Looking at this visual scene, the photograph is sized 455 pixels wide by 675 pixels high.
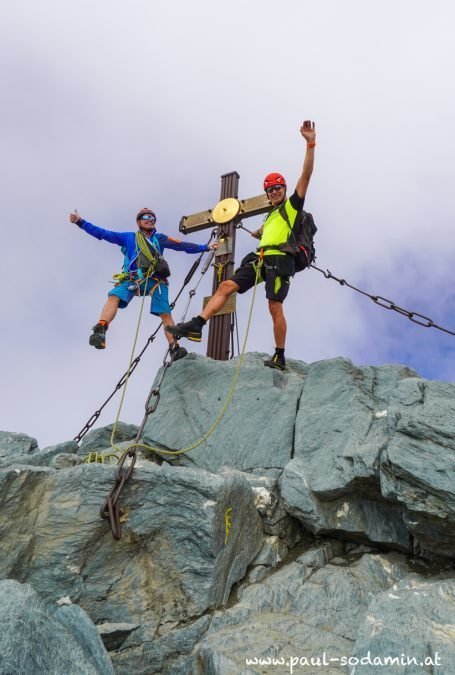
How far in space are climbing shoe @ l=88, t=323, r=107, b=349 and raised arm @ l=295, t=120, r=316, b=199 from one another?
3251 mm

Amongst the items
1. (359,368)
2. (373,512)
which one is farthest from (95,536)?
(359,368)

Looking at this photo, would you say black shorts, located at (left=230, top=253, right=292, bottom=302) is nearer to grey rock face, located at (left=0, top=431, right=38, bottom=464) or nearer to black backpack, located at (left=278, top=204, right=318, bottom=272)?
black backpack, located at (left=278, top=204, right=318, bottom=272)

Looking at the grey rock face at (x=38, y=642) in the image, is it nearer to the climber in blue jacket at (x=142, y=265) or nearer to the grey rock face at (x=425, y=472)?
the grey rock face at (x=425, y=472)

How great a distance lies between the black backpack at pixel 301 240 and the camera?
789cm

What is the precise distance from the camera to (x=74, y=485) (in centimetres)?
527

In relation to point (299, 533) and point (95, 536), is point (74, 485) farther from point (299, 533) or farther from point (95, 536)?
point (299, 533)

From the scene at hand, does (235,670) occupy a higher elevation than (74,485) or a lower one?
lower

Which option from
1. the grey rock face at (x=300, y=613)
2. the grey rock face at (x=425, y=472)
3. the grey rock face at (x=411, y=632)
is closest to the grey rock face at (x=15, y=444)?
the grey rock face at (x=300, y=613)

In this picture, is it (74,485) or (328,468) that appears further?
(328,468)

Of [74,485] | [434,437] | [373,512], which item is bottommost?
[74,485]

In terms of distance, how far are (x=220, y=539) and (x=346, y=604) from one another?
120 cm

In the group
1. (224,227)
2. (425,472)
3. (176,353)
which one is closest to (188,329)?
(176,353)

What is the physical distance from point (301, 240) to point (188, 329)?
6.44 ft

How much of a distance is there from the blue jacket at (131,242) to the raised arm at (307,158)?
219 cm
